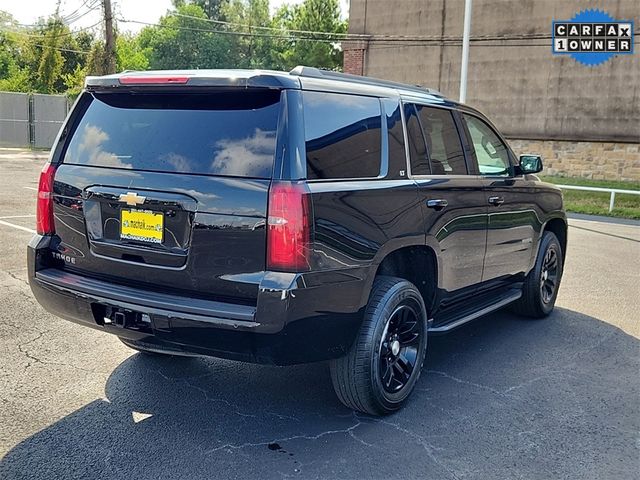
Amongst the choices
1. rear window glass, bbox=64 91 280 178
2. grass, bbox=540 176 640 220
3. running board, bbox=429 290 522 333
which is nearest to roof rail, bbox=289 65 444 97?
rear window glass, bbox=64 91 280 178

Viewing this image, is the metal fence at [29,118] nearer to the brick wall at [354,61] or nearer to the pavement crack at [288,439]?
the brick wall at [354,61]

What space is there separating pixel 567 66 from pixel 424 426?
19.5 meters

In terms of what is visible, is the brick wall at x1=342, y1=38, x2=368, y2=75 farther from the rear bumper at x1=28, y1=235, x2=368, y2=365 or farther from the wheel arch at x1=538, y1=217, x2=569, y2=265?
the rear bumper at x1=28, y1=235, x2=368, y2=365

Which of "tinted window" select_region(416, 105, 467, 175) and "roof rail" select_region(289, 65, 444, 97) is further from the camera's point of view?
"tinted window" select_region(416, 105, 467, 175)

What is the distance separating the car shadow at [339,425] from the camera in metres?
3.34

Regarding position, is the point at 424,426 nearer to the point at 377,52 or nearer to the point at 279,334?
the point at 279,334

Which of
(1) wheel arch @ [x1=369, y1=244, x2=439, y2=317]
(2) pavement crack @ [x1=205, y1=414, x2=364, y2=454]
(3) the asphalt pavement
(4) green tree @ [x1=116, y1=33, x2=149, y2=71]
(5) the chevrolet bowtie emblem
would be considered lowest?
(2) pavement crack @ [x1=205, y1=414, x2=364, y2=454]

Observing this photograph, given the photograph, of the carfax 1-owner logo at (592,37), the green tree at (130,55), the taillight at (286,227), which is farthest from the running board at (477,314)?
the green tree at (130,55)

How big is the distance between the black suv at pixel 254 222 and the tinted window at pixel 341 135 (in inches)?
0.5

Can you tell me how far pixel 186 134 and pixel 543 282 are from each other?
4.04 meters

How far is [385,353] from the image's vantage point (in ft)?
13.0

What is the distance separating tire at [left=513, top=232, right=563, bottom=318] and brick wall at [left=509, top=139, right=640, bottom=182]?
51.1ft

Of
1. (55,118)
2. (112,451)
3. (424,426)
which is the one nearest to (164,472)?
(112,451)

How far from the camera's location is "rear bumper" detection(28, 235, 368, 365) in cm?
324
